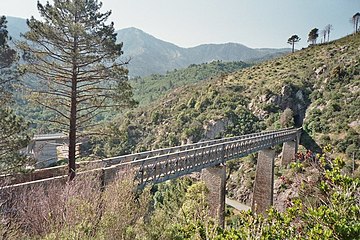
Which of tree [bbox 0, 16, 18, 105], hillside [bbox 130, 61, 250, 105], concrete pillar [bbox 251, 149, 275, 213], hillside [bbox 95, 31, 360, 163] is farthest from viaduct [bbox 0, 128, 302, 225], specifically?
hillside [bbox 130, 61, 250, 105]

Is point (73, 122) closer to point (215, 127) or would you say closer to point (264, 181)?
point (264, 181)

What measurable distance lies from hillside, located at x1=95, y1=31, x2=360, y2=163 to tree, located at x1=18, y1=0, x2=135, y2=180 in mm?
24857

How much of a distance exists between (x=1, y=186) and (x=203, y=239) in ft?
22.1

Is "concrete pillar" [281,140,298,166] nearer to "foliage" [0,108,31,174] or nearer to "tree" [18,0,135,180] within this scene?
"tree" [18,0,135,180]

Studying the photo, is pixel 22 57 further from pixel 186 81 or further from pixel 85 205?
pixel 186 81

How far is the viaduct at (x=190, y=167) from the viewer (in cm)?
1085

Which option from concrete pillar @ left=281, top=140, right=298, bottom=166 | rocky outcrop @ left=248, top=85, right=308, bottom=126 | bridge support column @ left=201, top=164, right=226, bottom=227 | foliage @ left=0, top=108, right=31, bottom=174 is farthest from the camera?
rocky outcrop @ left=248, top=85, right=308, bottom=126

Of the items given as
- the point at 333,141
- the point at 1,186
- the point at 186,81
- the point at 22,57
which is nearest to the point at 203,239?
the point at 1,186

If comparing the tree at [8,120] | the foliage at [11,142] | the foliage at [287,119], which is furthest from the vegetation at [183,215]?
the foliage at [287,119]

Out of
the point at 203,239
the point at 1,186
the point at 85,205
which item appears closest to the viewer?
the point at 203,239

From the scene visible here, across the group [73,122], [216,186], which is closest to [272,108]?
[216,186]

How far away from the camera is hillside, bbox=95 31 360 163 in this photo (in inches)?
1395

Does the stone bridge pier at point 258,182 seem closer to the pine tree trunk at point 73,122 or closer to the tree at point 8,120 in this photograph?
the pine tree trunk at point 73,122

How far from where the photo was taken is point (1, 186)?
28.3 feet
